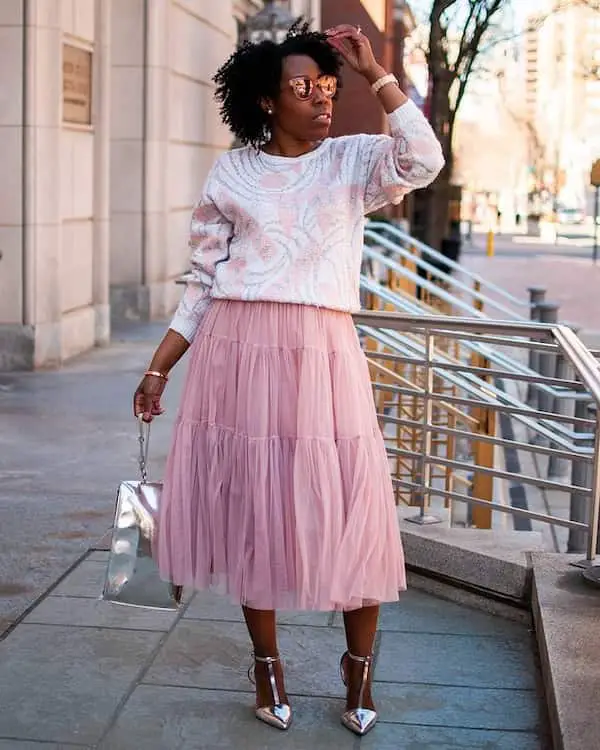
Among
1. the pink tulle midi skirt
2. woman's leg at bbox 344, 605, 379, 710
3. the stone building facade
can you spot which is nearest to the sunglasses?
the pink tulle midi skirt

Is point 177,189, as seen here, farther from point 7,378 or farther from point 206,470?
point 206,470

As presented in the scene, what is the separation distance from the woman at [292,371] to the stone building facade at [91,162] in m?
8.07

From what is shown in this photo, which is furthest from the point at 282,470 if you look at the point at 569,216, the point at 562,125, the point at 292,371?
the point at 562,125

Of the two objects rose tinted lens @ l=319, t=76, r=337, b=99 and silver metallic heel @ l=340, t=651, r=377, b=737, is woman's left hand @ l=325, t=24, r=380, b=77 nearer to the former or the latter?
rose tinted lens @ l=319, t=76, r=337, b=99

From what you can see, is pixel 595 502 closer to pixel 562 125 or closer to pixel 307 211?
pixel 307 211

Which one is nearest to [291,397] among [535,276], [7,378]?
[7,378]

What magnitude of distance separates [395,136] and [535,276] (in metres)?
30.3

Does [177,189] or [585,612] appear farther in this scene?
[177,189]

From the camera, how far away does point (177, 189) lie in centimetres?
1834

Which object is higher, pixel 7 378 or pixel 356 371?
pixel 356 371

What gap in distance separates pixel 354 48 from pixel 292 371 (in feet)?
2.85

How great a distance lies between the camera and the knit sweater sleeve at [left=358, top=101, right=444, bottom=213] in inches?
149

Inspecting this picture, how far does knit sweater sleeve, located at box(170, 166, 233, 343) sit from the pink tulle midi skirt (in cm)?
10

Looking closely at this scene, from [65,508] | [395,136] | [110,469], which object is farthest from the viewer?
[110,469]
